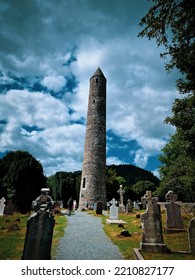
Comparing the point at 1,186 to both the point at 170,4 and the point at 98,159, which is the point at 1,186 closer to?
the point at 98,159

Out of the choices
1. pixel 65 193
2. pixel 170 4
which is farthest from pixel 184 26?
pixel 65 193

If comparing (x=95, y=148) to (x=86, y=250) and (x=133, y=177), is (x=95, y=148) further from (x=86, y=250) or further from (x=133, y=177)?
(x=133, y=177)

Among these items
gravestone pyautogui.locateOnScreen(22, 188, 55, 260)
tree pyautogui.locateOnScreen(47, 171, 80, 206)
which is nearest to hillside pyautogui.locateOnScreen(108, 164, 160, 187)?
tree pyautogui.locateOnScreen(47, 171, 80, 206)

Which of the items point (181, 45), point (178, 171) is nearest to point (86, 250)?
point (181, 45)

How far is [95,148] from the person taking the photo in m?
25.6

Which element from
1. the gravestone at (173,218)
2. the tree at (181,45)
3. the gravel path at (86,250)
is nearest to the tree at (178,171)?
the tree at (181,45)

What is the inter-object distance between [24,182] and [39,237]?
52.8 feet

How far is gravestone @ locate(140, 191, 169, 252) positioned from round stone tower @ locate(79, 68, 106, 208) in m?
18.2

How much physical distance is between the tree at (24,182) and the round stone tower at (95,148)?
5518 mm

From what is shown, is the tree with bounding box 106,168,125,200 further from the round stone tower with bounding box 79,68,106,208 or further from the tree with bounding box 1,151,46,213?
the tree with bounding box 1,151,46,213

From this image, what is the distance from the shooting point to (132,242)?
693 cm

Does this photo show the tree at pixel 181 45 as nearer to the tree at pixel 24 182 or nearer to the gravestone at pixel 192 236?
the gravestone at pixel 192 236
